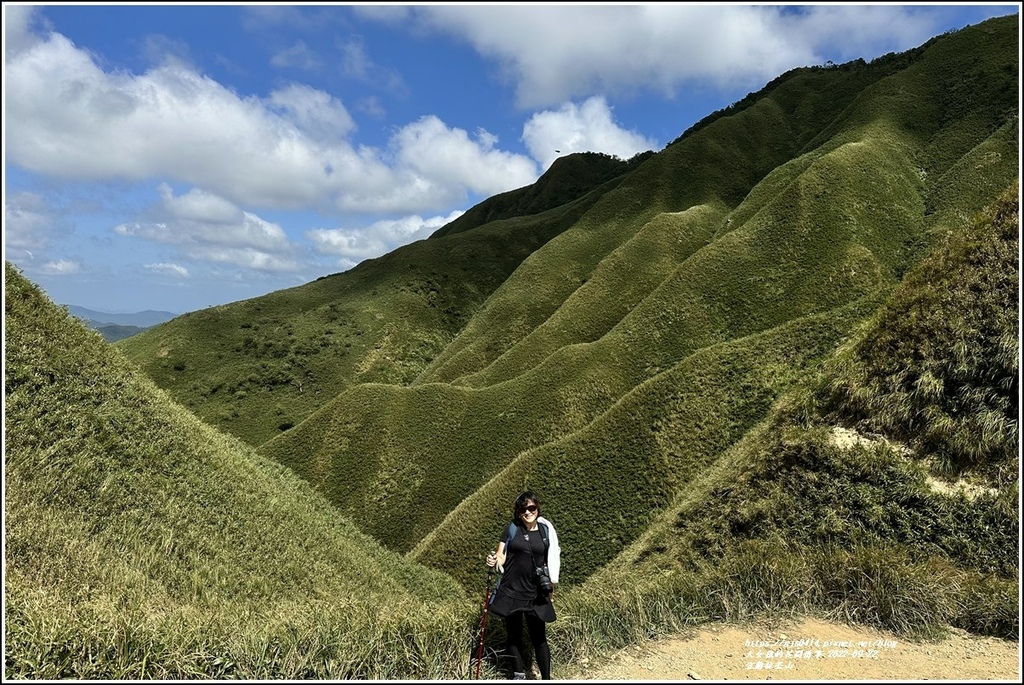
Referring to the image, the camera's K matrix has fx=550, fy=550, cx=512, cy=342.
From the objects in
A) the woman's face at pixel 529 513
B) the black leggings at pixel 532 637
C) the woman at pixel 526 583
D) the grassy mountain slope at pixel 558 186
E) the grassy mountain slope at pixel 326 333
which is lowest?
the black leggings at pixel 532 637

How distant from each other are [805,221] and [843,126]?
48.6 m

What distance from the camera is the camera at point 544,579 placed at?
10281mm

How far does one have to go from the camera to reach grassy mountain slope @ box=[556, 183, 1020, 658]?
471 inches

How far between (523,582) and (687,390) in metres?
33.5

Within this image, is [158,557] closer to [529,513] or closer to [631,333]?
[529,513]

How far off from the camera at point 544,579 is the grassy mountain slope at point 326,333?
3457 inches

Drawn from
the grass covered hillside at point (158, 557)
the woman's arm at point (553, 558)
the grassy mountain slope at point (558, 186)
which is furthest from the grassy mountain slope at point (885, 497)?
the grassy mountain slope at point (558, 186)

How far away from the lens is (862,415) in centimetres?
2142

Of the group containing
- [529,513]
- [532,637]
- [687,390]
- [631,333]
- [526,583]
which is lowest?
[532,637]

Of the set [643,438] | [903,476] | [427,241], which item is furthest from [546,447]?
[427,241]

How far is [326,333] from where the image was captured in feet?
361

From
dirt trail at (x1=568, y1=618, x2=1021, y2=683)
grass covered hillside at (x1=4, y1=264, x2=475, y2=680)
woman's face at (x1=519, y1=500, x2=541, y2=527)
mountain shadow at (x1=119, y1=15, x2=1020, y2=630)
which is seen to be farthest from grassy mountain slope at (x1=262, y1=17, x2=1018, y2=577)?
woman's face at (x1=519, y1=500, x2=541, y2=527)

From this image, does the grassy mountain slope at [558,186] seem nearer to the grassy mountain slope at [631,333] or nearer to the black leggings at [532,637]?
the grassy mountain slope at [631,333]

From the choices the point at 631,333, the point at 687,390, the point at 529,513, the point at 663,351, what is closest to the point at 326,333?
the point at 631,333
